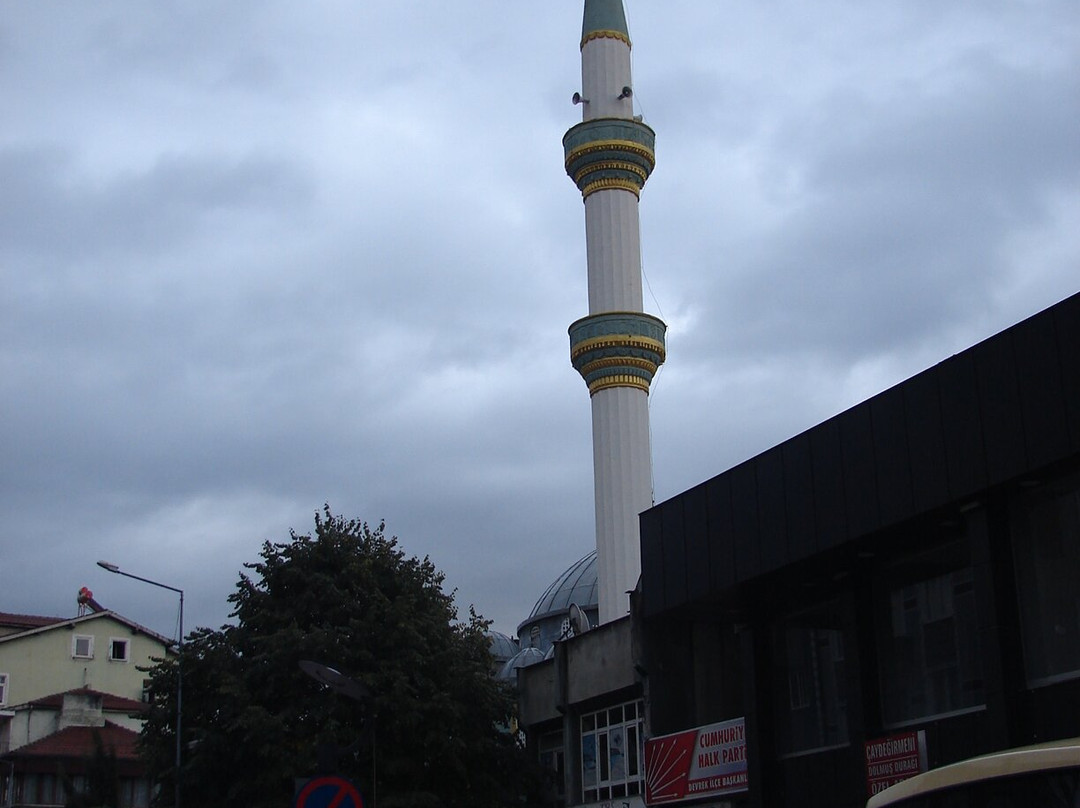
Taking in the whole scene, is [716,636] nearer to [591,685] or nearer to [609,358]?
[591,685]

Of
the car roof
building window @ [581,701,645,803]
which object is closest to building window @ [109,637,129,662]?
building window @ [581,701,645,803]

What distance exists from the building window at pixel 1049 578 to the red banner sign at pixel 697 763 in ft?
23.8

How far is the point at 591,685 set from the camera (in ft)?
105

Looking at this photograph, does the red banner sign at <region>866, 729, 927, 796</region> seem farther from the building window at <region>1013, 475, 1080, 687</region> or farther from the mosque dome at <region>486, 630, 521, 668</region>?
the mosque dome at <region>486, 630, 521, 668</region>

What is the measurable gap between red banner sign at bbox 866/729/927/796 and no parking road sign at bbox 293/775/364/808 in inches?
489

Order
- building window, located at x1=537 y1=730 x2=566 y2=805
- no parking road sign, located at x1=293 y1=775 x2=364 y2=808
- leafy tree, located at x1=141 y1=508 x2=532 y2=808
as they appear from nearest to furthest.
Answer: no parking road sign, located at x1=293 y1=775 x2=364 y2=808, leafy tree, located at x1=141 y1=508 x2=532 y2=808, building window, located at x1=537 y1=730 x2=566 y2=805

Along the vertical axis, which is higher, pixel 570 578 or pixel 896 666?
pixel 570 578

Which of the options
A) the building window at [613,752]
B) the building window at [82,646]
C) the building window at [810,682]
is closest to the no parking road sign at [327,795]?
the building window at [810,682]

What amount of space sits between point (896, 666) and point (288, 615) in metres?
14.1

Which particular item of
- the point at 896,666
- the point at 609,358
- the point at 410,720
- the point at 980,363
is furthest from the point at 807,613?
the point at 609,358

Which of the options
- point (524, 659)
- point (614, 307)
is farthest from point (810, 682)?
point (524, 659)

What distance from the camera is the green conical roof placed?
49281 millimetres

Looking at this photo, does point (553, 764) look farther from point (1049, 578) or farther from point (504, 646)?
point (504, 646)

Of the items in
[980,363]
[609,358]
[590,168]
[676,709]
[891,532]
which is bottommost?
[676,709]
